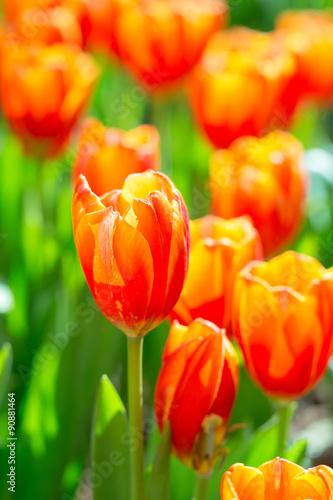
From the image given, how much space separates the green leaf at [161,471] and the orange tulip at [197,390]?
0.04 feet

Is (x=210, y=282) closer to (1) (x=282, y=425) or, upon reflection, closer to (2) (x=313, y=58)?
(1) (x=282, y=425)

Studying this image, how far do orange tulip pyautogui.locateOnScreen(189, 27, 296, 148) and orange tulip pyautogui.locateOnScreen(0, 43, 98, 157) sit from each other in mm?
199

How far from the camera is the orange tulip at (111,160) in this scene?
103 cm

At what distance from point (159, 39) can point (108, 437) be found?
2.89ft

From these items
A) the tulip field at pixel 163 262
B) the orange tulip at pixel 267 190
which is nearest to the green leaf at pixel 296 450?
the tulip field at pixel 163 262

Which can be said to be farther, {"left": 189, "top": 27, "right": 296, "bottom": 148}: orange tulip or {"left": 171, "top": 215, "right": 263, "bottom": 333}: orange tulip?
{"left": 189, "top": 27, "right": 296, "bottom": 148}: orange tulip

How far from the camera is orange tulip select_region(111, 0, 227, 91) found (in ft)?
4.88

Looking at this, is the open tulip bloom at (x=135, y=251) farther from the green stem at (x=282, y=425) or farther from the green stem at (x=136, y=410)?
the green stem at (x=282, y=425)

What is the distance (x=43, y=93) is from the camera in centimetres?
130

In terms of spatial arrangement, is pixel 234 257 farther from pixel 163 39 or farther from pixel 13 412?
pixel 163 39

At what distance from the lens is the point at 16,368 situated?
3.86ft

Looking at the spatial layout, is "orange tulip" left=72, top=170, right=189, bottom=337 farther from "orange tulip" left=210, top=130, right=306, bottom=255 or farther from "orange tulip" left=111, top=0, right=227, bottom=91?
"orange tulip" left=111, top=0, right=227, bottom=91

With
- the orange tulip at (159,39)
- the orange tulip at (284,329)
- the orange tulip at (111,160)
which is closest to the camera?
the orange tulip at (284,329)

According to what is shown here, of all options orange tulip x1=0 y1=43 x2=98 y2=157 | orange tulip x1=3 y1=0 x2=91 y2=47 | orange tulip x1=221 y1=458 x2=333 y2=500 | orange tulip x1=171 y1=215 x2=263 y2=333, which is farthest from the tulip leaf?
orange tulip x1=3 y1=0 x2=91 y2=47
